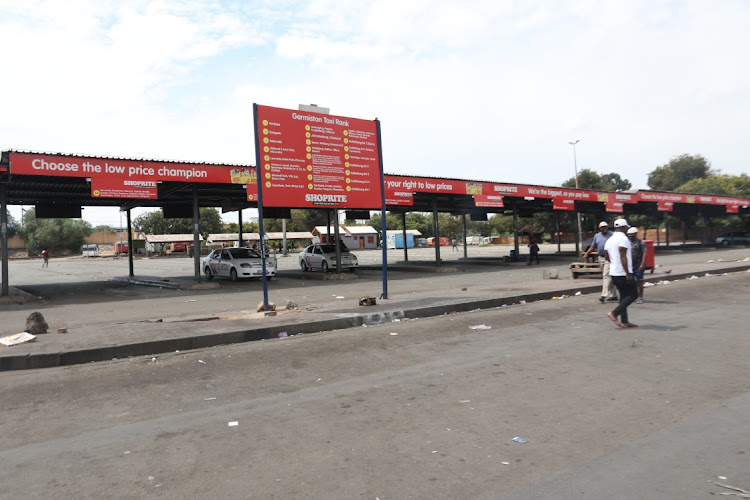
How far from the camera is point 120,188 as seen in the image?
1723 centimetres

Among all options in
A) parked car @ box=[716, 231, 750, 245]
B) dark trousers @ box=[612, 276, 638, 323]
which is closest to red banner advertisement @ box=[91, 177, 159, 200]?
dark trousers @ box=[612, 276, 638, 323]

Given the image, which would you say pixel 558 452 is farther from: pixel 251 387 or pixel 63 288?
pixel 63 288

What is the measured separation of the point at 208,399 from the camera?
17.9 ft

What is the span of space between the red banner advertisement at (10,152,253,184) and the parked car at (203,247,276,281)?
438 cm

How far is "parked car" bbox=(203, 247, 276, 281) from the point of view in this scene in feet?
76.0

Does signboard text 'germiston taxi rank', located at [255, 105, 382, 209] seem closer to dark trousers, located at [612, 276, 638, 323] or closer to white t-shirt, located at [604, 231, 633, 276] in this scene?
white t-shirt, located at [604, 231, 633, 276]

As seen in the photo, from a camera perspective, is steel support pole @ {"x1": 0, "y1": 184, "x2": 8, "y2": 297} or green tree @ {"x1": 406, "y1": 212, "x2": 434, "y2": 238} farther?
green tree @ {"x1": 406, "y1": 212, "x2": 434, "y2": 238}

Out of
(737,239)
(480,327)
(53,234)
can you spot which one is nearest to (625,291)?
(480,327)

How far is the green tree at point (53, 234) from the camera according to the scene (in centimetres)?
8856

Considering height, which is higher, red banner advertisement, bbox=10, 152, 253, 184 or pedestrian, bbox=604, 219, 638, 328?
red banner advertisement, bbox=10, 152, 253, 184

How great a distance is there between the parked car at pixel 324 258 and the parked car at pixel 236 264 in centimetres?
353

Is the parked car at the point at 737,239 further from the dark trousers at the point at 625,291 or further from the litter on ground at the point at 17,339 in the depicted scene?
the litter on ground at the point at 17,339

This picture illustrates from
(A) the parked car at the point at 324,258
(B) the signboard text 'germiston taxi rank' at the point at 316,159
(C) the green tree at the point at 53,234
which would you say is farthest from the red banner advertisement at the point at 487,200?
(C) the green tree at the point at 53,234

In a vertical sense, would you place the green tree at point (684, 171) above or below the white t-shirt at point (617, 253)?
above
